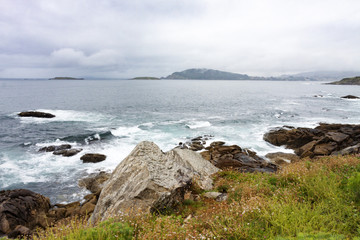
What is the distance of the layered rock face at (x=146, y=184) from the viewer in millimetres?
8188

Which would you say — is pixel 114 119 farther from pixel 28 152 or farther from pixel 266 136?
pixel 266 136

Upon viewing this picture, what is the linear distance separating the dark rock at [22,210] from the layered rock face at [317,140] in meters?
25.4

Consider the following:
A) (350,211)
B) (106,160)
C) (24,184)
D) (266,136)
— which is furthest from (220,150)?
(24,184)

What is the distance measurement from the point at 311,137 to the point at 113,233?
30188 mm

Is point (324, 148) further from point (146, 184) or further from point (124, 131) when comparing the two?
point (124, 131)

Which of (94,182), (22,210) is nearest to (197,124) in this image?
(94,182)

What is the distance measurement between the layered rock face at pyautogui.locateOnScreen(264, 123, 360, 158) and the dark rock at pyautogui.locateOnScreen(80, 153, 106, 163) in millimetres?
23082

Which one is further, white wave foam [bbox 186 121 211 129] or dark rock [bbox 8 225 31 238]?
white wave foam [bbox 186 121 211 129]

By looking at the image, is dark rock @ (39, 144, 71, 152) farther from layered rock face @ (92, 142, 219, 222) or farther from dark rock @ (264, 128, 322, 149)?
dark rock @ (264, 128, 322, 149)

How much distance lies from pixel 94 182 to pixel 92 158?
214 inches

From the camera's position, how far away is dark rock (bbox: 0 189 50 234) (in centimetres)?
1250

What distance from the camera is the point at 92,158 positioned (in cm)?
2338

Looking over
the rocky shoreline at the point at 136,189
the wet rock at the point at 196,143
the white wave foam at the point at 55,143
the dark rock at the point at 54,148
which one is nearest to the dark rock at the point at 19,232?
the rocky shoreline at the point at 136,189

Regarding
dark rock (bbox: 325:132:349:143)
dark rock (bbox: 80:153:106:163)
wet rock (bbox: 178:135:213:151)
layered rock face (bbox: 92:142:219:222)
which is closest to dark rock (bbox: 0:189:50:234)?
A: layered rock face (bbox: 92:142:219:222)
